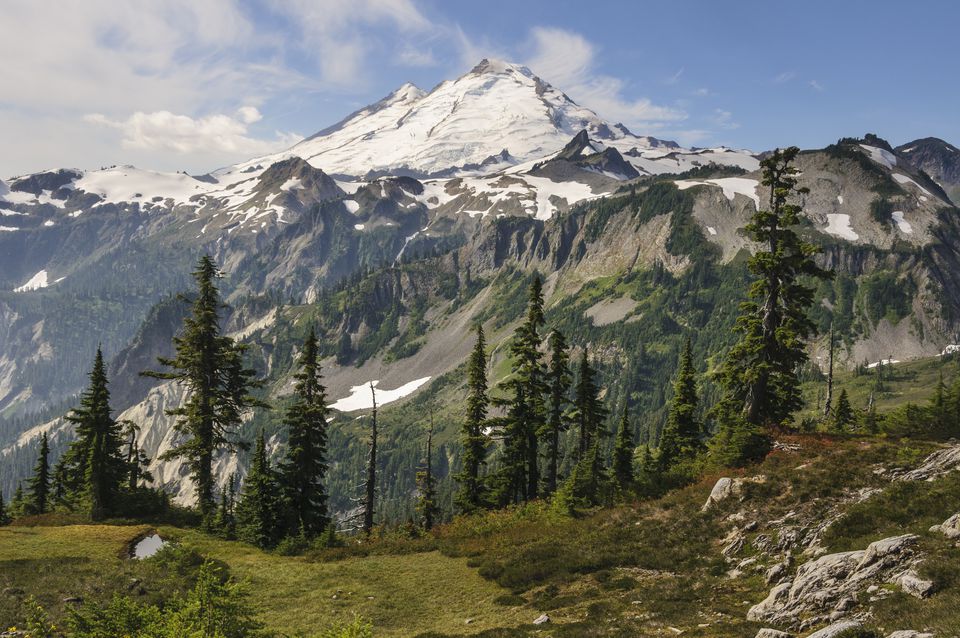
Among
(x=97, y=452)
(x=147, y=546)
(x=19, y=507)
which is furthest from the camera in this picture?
(x=19, y=507)

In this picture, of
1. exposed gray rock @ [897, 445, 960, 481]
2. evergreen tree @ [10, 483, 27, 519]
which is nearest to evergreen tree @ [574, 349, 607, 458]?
exposed gray rock @ [897, 445, 960, 481]

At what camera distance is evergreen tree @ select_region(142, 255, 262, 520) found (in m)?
43.3

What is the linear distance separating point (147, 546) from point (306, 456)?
12.6 meters

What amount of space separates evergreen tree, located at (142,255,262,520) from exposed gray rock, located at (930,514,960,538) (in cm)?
3900

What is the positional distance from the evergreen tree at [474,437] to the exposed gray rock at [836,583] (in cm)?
3371

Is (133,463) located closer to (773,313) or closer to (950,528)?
(773,313)

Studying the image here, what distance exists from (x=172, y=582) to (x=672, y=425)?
152 ft

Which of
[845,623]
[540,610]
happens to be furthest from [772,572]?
[540,610]

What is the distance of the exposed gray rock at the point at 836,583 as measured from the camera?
52.7 ft

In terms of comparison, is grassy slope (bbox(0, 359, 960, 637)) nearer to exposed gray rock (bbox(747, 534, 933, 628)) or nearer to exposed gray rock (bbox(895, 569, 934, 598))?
exposed gray rock (bbox(895, 569, 934, 598))

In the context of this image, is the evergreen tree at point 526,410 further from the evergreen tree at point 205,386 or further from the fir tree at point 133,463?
the fir tree at point 133,463

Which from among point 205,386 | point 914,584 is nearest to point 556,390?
point 205,386

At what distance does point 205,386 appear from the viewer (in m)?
44.3

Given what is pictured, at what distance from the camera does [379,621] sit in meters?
23.2
